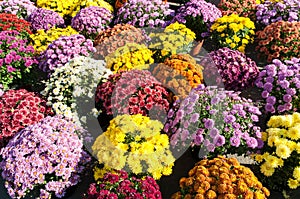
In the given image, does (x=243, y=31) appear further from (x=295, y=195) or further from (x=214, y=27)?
(x=295, y=195)

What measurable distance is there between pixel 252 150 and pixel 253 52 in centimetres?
290

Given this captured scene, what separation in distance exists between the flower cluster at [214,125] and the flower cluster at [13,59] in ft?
7.54

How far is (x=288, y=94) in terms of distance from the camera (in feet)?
15.1

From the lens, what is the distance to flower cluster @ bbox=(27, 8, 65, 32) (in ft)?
21.1

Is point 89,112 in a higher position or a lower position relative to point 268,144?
lower

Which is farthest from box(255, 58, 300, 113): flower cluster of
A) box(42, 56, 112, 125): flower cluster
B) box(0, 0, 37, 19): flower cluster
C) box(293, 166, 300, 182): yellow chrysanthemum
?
box(0, 0, 37, 19): flower cluster

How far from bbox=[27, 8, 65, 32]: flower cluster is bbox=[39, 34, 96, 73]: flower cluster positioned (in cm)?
123

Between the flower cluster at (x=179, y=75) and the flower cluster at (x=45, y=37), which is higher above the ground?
the flower cluster at (x=179, y=75)

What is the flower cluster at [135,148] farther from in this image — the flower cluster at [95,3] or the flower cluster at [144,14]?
the flower cluster at [95,3]

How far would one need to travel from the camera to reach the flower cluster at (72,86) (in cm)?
463

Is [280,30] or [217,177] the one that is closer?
[217,177]

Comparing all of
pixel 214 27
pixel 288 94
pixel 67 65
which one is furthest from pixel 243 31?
pixel 67 65

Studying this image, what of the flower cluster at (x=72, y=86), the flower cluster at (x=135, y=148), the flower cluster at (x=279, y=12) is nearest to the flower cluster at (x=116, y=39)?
the flower cluster at (x=72, y=86)

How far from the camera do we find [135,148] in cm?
387
